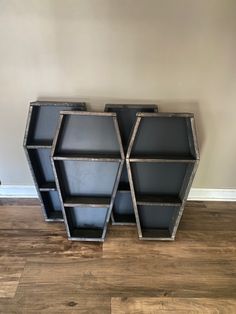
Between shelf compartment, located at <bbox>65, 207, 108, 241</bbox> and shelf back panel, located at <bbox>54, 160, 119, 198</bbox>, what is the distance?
0.42 feet

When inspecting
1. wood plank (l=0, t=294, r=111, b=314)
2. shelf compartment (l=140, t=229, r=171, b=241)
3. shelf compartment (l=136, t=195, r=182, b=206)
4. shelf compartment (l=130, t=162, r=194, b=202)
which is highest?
shelf compartment (l=130, t=162, r=194, b=202)

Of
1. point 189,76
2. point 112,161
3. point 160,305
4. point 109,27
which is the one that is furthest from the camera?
point 189,76

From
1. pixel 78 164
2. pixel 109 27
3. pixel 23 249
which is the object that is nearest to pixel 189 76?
pixel 109 27

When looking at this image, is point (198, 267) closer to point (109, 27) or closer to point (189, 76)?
point (189, 76)

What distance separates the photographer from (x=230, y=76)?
1795mm

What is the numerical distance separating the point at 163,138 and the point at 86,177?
0.56 m

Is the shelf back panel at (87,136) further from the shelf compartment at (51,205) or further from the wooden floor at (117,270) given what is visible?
the wooden floor at (117,270)

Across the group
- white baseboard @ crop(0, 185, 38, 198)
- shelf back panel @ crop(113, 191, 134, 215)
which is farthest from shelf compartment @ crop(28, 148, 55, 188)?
shelf back panel @ crop(113, 191, 134, 215)

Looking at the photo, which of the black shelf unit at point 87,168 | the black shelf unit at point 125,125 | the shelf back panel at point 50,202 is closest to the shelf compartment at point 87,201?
the black shelf unit at point 87,168

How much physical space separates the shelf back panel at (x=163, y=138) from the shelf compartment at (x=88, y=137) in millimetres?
156

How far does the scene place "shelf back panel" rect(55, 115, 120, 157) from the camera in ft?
5.07

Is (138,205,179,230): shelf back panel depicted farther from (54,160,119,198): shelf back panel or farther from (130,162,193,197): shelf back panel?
(54,160,119,198): shelf back panel

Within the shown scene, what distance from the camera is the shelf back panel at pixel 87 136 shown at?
60.9 inches

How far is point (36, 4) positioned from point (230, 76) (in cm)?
139
